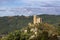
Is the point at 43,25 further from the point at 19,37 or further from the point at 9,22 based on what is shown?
the point at 9,22

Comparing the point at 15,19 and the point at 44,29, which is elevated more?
the point at 44,29

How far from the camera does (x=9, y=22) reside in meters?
70.7

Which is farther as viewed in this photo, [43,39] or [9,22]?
[9,22]

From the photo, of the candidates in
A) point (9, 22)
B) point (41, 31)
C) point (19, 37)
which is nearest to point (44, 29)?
point (41, 31)

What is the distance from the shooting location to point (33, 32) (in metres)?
16.9

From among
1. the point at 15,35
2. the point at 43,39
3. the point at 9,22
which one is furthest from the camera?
the point at 9,22

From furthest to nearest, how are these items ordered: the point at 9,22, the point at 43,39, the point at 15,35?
the point at 9,22, the point at 15,35, the point at 43,39

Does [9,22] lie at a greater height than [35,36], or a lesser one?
lesser

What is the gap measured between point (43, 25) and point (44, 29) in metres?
1.08

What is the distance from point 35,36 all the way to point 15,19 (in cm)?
5883

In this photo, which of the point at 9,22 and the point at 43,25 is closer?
the point at 43,25

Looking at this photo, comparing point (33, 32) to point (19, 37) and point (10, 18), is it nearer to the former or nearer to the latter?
point (19, 37)

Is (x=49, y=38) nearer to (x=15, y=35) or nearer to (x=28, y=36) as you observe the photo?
(x=28, y=36)

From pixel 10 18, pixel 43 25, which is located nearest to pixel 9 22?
pixel 10 18
